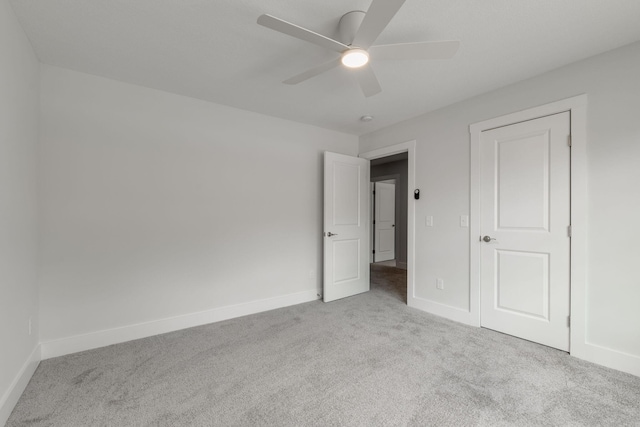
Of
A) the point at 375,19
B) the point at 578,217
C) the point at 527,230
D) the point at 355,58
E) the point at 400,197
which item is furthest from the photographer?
the point at 400,197

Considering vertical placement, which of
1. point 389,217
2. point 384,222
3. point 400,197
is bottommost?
point 384,222

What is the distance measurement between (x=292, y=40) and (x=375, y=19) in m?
0.78

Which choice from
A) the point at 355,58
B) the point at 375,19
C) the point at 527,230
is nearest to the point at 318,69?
the point at 355,58

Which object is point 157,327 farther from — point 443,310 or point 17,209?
point 443,310

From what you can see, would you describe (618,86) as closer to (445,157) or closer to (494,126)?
(494,126)

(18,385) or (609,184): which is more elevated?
(609,184)

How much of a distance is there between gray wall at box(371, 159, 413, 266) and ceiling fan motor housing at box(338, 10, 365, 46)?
4.66 metres

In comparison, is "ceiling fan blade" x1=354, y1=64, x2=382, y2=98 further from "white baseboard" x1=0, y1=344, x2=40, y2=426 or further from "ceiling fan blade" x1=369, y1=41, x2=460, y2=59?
"white baseboard" x1=0, y1=344, x2=40, y2=426

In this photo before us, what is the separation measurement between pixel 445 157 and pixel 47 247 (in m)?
3.85

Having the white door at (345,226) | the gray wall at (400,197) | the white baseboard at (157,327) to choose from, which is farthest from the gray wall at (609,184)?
the gray wall at (400,197)

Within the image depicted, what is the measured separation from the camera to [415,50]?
1.61 metres

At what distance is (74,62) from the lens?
219 cm

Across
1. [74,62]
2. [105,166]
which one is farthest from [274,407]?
[74,62]

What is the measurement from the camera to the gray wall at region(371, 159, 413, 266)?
6.11 meters
